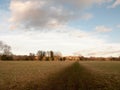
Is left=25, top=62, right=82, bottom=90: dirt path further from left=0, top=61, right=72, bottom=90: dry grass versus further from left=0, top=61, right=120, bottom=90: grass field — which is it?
left=0, top=61, right=72, bottom=90: dry grass

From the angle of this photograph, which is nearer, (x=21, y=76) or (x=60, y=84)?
(x=60, y=84)

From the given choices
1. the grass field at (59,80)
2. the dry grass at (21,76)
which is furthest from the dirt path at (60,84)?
the dry grass at (21,76)

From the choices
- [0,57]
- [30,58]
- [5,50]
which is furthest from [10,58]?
[30,58]

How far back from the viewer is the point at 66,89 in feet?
40.8

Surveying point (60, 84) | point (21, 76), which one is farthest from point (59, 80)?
point (21, 76)

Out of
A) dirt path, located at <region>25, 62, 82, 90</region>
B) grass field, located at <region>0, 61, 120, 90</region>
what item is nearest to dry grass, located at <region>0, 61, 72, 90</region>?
grass field, located at <region>0, 61, 120, 90</region>

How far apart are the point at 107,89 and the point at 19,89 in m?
5.92

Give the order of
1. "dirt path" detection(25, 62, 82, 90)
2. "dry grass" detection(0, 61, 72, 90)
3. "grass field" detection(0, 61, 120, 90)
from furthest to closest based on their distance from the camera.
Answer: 1. "dry grass" detection(0, 61, 72, 90)
2. "grass field" detection(0, 61, 120, 90)
3. "dirt path" detection(25, 62, 82, 90)

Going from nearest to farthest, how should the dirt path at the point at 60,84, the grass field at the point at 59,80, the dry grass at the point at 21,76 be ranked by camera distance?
the dirt path at the point at 60,84
the grass field at the point at 59,80
the dry grass at the point at 21,76

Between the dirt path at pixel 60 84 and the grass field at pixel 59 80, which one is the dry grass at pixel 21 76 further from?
the dirt path at pixel 60 84

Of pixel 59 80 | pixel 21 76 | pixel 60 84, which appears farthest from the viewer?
pixel 21 76

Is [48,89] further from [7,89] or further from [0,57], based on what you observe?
[0,57]

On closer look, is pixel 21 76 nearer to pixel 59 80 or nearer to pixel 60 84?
pixel 59 80

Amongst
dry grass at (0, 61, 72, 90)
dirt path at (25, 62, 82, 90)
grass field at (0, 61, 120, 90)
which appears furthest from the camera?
dry grass at (0, 61, 72, 90)
